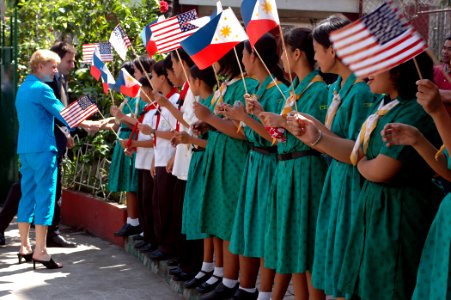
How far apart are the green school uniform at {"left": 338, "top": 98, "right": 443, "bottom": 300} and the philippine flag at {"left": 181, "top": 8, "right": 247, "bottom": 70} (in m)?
1.53

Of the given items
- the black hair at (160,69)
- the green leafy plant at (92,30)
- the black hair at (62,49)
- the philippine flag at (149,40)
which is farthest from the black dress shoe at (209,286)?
the black hair at (62,49)

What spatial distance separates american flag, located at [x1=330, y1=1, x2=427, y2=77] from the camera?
10.5 ft

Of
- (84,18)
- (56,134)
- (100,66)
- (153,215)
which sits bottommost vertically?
(153,215)

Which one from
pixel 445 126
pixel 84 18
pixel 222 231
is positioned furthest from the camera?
pixel 84 18

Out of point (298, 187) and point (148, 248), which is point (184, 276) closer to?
point (148, 248)

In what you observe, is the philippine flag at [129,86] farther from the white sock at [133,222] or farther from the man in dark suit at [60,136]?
the white sock at [133,222]

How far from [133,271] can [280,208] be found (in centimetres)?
304

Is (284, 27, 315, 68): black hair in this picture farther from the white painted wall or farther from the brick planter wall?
the white painted wall

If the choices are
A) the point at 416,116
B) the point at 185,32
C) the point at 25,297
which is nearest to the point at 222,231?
the point at 185,32

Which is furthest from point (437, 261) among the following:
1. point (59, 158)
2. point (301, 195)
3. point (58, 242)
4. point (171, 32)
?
point (58, 242)

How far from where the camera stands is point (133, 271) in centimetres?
748

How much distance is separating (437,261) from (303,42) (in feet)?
5.98

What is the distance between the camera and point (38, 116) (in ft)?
24.9

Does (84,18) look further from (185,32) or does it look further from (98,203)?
(185,32)
